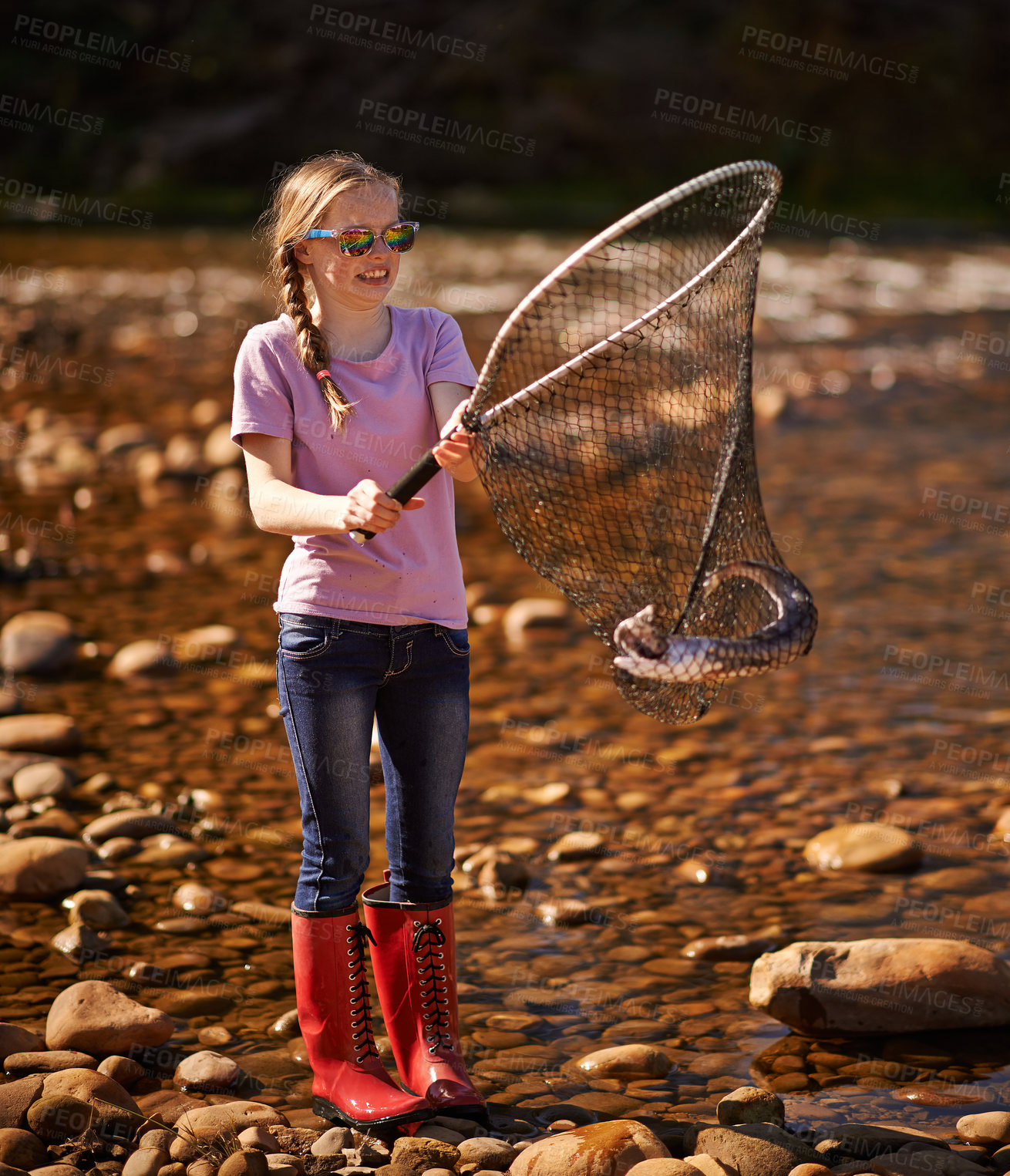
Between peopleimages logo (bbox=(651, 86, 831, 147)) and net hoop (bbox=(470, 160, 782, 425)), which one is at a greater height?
peopleimages logo (bbox=(651, 86, 831, 147))

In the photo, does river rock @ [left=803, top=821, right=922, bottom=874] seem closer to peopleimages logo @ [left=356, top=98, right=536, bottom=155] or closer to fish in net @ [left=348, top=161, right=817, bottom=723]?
fish in net @ [left=348, top=161, right=817, bottom=723]

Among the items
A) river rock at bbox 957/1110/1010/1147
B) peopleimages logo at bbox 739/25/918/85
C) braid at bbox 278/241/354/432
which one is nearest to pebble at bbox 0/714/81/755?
braid at bbox 278/241/354/432

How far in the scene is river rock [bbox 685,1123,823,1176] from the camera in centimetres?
239

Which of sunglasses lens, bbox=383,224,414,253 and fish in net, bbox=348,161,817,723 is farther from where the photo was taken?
sunglasses lens, bbox=383,224,414,253

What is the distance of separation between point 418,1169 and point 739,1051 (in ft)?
2.81

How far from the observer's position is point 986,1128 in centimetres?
255

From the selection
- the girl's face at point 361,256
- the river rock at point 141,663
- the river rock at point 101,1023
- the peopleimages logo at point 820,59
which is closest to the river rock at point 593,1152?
the river rock at point 101,1023

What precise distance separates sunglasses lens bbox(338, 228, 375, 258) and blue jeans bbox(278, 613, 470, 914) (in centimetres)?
67

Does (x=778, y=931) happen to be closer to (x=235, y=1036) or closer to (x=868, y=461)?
(x=235, y=1036)

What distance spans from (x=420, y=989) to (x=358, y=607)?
2.64 feet

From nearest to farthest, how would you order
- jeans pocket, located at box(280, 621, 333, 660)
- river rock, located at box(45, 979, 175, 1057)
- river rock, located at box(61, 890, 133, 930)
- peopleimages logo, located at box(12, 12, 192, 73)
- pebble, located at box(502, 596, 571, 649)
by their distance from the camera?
jeans pocket, located at box(280, 621, 333, 660)
river rock, located at box(45, 979, 175, 1057)
river rock, located at box(61, 890, 133, 930)
pebble, located at box(502, 596, 571, 649)
peopleimages logo, located at box(12, 12, 192, 73)

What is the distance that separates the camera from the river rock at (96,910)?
3.38 meters

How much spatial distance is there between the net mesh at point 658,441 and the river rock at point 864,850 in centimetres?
115

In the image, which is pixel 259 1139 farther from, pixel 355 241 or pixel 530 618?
pixel 530 618
